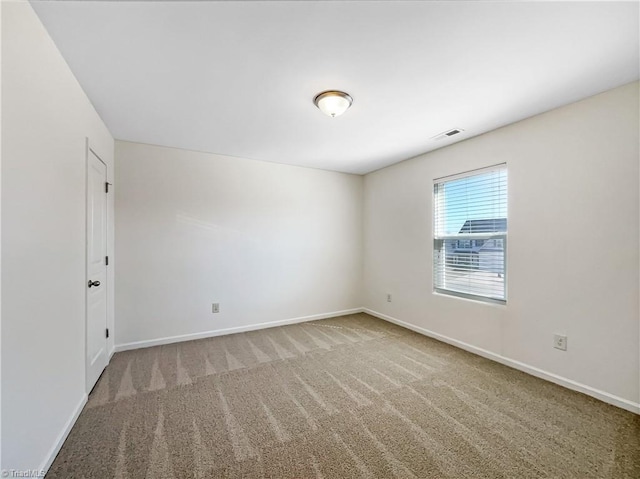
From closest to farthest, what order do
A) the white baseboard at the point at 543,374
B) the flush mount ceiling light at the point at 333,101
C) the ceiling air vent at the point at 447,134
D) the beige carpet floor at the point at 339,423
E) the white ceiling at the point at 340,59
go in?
the white ceiling at the point at 340,59 < the beige carpet floor at the point at 339,423 < the white baseboard at the point at 543,374 < the flush mount ceiling light at the point at 333,101 < the ceiling air vent at the point at 447,134

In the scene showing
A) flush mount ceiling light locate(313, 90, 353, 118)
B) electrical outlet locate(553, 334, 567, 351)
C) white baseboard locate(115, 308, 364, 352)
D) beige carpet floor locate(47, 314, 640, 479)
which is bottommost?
beige carpet floor locate(47, 314, 640, 479)

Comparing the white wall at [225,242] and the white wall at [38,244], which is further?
the white wall at [225,242]

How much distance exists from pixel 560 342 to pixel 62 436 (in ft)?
12.6

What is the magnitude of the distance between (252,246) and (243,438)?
2.58 metres

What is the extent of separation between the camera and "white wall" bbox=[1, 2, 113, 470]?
1263mm

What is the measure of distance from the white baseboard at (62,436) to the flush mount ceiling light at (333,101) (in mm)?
2921

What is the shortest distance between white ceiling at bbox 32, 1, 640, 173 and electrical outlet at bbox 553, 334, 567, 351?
2052 millimetres

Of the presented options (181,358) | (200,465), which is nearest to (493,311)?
(200,465)

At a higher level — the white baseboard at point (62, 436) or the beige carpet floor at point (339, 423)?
the white baseboard at point (62, 436)

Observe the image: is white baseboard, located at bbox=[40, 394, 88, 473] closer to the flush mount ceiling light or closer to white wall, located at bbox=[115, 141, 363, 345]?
white wall, located at bbox=[115, 141, 363, 345]

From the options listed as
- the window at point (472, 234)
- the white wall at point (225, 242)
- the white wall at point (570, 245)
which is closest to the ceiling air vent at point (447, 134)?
the white wall at point (570, 245)

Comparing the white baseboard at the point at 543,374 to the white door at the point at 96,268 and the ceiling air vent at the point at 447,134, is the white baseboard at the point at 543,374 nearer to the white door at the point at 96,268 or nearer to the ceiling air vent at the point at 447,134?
the ceiling air vent at the point at 447,134

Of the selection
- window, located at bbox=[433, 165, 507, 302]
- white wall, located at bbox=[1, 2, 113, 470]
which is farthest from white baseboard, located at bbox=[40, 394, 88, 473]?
window, located at bbox=[433, 165, 507, 302]

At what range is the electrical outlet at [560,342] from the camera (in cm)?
241
